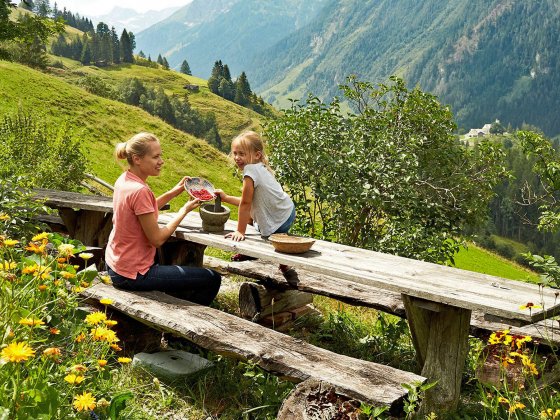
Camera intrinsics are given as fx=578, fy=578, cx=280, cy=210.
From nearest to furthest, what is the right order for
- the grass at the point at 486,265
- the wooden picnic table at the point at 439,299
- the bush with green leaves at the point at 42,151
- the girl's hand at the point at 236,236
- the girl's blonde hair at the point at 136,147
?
the wooden picnic table at the point at 439,299
the girl's blonde hair at the point at 136,147
the girl's hand at the point at 236,236
the bush with green leaves at the point at 42,151
the grass at the point at 486,265

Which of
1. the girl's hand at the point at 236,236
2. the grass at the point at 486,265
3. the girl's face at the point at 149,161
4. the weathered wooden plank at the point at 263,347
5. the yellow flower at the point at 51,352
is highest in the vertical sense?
the girl's face at the point at 149,161

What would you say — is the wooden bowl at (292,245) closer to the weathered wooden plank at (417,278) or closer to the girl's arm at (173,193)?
the weathered wooden plank at (417,278)

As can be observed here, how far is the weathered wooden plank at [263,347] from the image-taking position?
3441 mm

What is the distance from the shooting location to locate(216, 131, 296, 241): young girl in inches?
210

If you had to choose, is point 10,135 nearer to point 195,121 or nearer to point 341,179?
point 341,179

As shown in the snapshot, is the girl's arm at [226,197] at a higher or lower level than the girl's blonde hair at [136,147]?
lower

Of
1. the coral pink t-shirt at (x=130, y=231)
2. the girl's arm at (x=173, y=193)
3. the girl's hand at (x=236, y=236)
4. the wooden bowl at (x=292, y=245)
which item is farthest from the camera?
the girl's arm at (x=173, y=193)

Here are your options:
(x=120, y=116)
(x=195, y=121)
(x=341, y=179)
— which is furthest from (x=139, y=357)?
(x=195, y=121)

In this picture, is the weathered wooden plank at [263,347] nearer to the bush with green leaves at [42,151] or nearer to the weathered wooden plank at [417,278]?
the weathered wooden plank at [417,278]

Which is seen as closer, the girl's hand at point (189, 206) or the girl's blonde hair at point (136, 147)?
the girl's blonde hair at point (136, 147)

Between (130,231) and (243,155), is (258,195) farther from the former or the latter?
(130,231)

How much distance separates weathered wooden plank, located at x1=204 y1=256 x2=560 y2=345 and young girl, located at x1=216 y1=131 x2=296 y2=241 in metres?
0.59

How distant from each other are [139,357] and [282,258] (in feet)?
4.48

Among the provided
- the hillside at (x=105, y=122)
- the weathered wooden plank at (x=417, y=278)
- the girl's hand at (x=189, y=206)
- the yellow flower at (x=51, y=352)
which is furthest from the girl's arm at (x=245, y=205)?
the hillside at (x=105, y=122)
